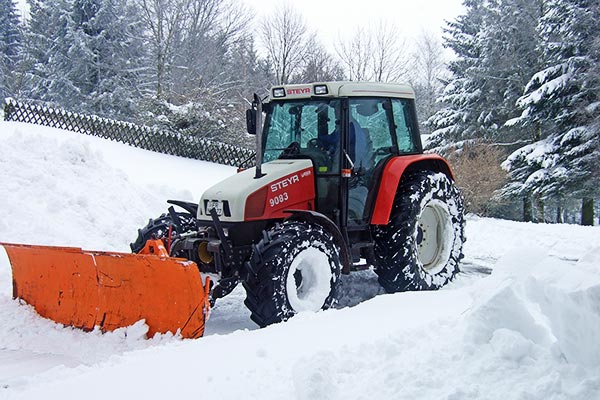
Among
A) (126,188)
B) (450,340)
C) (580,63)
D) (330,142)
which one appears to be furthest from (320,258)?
(580,63)

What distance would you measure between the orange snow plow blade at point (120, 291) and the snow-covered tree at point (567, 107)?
56.3ft

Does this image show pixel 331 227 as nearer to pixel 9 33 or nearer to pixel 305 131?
pixel 305 131

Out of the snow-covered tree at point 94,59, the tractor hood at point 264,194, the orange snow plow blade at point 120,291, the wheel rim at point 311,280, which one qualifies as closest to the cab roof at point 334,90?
the tractor hood at point 264,194

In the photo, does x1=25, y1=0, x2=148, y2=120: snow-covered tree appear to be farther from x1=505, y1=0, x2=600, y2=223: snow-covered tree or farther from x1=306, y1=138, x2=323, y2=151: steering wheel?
x1=306, y1=138, x2=323, y2=151: steering wheel

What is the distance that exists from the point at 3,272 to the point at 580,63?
18.8 m

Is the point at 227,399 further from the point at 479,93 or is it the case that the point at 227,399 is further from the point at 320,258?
the point at 479,93

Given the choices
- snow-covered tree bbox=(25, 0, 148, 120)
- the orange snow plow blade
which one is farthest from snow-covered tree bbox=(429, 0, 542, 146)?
the orange snow plow blade

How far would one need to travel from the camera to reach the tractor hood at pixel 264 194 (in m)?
5.15

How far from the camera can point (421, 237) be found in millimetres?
6508

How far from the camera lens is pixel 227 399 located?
2.68 meters

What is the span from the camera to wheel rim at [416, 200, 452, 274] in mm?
6613

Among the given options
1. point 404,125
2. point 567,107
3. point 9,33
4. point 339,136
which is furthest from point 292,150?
point 9,33

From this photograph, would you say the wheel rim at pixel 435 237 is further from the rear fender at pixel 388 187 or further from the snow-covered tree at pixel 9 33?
the snow-covered tree at pixel 9 33

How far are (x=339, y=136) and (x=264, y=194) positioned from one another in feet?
3.51
